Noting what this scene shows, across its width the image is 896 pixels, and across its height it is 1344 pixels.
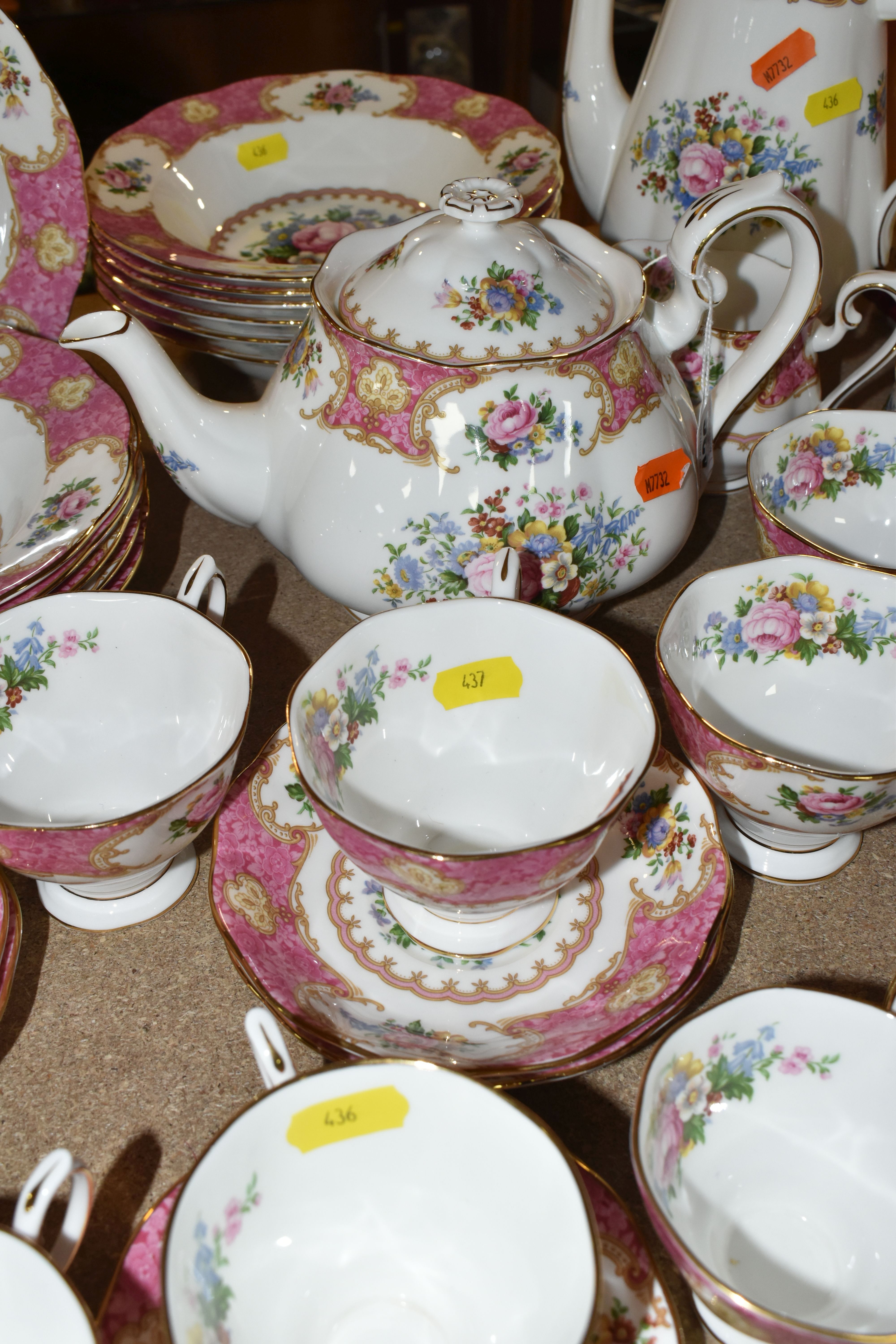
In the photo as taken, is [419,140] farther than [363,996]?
Yes

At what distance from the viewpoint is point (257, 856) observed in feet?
2.23

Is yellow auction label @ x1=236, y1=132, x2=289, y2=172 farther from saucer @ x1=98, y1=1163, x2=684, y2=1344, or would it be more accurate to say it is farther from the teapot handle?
saucer @ x1=98, y1=1163, x2=684, y2=1344

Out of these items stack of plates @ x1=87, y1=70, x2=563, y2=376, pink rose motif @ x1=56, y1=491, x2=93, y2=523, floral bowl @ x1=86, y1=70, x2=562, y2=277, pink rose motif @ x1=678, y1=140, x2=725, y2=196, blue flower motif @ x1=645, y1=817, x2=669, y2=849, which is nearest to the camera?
blue flower motif @ x1=645, y1=817, x2=669, y2=849

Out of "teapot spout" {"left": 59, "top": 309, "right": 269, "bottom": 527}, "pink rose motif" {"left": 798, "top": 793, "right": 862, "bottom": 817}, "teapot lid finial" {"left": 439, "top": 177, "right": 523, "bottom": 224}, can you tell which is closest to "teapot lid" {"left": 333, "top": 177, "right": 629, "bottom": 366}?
"teapot lid finial" {"left": 439, "top": 177, "right": 523, "bottom": 224}

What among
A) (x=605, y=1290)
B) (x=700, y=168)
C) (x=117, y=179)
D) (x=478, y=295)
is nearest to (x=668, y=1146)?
(x=605, y=1290)

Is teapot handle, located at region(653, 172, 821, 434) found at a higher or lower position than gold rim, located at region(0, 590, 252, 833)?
higher

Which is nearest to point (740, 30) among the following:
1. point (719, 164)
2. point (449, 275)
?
point (719, 164)

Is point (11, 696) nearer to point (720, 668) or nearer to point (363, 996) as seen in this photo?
point (363, 996)

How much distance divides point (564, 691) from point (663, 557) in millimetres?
167

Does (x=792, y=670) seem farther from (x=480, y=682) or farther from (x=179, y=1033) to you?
(x=179, y=1033)

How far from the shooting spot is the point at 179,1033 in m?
0.68

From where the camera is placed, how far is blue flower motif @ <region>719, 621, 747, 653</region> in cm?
82

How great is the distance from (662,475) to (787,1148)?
0.45 meters

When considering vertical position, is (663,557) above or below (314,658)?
above
